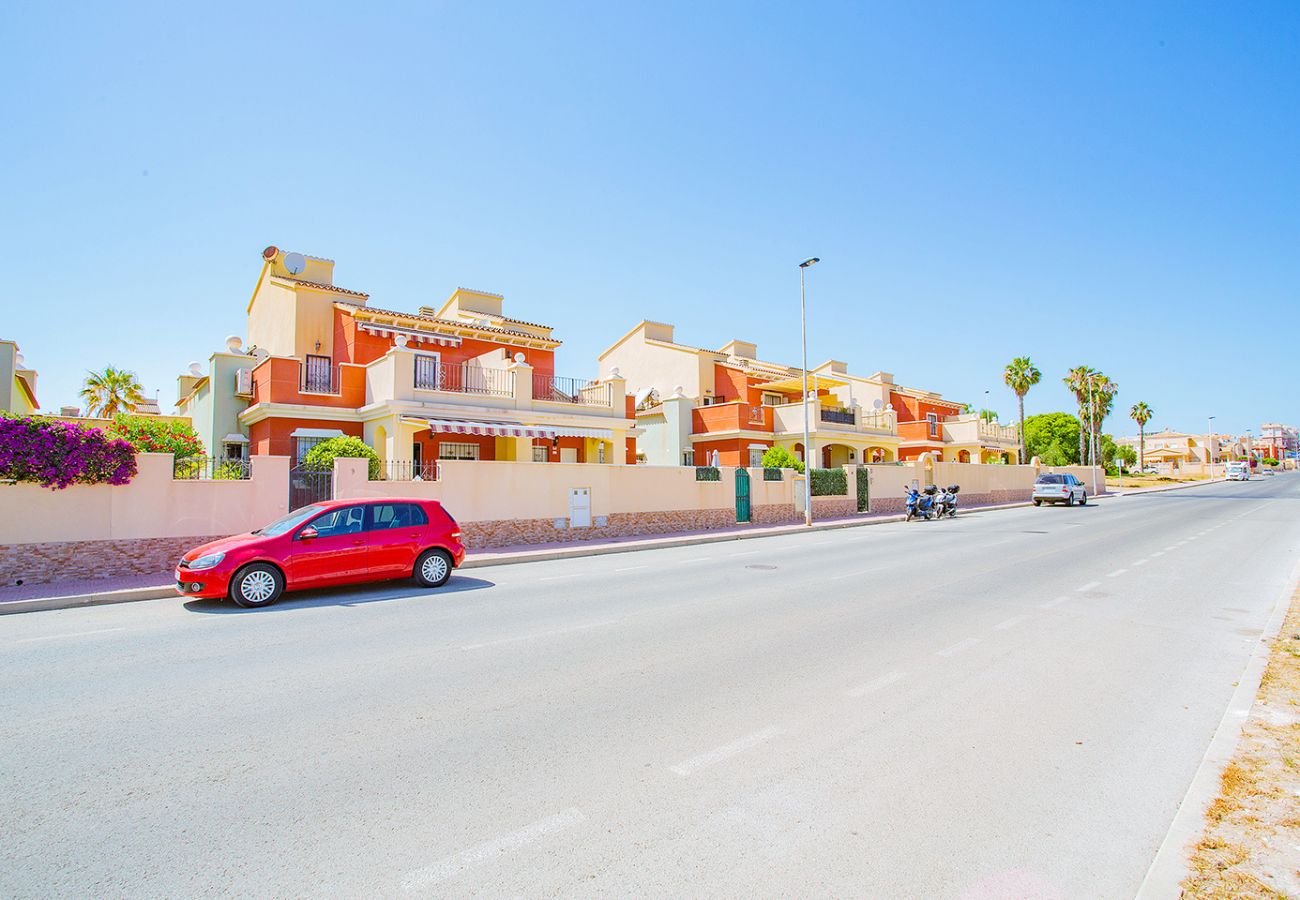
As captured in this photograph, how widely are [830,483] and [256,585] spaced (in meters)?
23.3

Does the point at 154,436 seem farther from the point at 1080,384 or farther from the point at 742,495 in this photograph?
the point at 1080,384

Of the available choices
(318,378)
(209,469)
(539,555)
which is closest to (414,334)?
(318,378)

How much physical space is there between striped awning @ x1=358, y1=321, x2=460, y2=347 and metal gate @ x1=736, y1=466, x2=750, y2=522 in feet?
40.4

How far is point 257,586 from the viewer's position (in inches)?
380

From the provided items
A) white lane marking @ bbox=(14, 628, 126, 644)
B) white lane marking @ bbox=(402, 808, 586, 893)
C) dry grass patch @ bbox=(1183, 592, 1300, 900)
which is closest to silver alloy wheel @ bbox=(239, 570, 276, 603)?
white lane marking @ bbox=(14, 628, 126, 644)

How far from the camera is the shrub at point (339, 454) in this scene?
16203 millimetres

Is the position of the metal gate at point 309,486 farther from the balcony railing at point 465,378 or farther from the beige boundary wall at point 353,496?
the balcony railing at point 465,378

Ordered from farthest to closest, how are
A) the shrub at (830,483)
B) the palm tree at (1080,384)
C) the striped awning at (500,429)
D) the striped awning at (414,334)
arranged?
the palm tree at (1080,384)
the shrub at (830,483)
the striped awning at (414,334)
the striped awning at (500,429)

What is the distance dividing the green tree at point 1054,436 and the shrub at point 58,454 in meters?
79.4

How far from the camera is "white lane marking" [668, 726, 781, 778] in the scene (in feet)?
13.5

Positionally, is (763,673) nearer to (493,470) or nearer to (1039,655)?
(1039,655)

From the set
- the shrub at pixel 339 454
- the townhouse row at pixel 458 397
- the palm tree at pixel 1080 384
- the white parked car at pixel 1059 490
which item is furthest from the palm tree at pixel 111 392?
the palm tree at pixel 1080 384

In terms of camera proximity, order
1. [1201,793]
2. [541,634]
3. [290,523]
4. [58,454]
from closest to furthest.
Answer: [1201,793]
[541,634]
[290,523]
[58,454]

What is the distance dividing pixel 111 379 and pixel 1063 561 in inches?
1743
